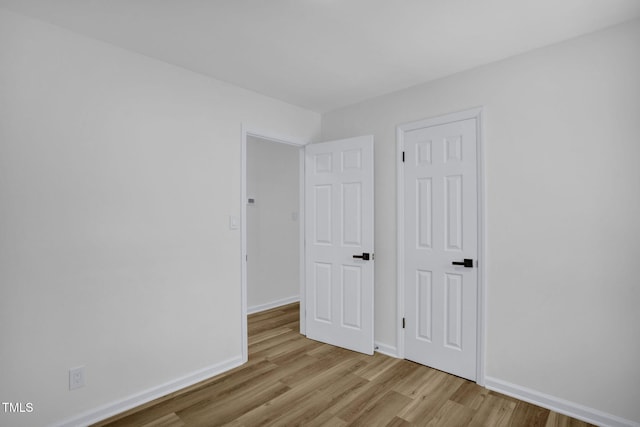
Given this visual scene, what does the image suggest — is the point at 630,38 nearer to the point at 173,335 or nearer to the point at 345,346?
the point at 345,346

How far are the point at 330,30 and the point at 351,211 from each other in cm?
166

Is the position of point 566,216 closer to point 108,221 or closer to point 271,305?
point 108,221

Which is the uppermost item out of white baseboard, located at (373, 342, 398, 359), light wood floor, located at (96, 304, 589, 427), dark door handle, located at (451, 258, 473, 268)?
dark door handle, located at (451, 258, 473, 268)

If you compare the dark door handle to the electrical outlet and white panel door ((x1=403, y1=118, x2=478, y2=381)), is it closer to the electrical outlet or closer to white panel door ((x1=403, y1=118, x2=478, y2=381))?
white panel door ((x1=403, y1=118, x2=478, y2=381))

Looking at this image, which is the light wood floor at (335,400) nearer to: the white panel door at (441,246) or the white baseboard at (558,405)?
the white baseboard at (558,405)

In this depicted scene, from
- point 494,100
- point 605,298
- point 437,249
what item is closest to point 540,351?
point 605,298

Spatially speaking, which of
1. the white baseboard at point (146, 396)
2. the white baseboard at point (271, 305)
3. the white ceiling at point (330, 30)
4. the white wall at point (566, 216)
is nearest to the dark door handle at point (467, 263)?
the white wall at point (566, 216)

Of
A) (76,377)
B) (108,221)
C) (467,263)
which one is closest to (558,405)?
(467,263)

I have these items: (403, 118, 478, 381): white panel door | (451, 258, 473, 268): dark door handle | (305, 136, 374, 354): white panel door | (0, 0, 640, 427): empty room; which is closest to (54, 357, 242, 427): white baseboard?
(0, 0, 640, 427): empty room

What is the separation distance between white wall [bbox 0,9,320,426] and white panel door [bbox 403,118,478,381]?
1613mm

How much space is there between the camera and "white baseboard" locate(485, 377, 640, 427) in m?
1.97

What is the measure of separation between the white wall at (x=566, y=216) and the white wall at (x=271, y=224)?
109 inches

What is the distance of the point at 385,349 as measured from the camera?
3.10 meters

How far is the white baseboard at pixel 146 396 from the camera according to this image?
204cm
